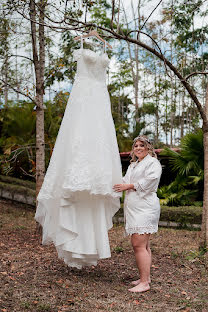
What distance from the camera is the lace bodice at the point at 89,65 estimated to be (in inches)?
149

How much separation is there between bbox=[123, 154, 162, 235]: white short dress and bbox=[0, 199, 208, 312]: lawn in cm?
70

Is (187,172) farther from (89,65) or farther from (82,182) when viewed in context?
(82,182)

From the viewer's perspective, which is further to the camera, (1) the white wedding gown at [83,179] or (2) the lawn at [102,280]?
(1) the white wedding gown at [83,179]

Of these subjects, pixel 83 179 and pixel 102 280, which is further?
pixel 102 280

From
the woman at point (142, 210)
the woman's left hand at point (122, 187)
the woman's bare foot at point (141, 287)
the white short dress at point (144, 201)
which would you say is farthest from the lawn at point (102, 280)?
the woman's left hand at point (122, 187)

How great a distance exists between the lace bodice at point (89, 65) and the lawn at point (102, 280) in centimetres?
227

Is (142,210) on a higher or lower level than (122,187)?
lower

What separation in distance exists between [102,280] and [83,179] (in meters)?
1.35

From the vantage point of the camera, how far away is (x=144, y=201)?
3.57m

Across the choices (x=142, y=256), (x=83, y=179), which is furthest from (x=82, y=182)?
(x=142, y=256)

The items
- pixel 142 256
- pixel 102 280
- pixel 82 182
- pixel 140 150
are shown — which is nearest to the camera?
pixel 82 182

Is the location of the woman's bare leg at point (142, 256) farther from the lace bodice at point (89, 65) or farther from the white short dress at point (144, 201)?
the lace bodice at point (89, 65)

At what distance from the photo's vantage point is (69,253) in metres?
3.61

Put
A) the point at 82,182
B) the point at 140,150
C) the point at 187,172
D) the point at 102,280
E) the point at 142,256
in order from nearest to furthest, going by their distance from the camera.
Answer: the point at 82,182 → the point at 142,256 → the point at 140,150 → the point at 102,280 → the point at 187,172
